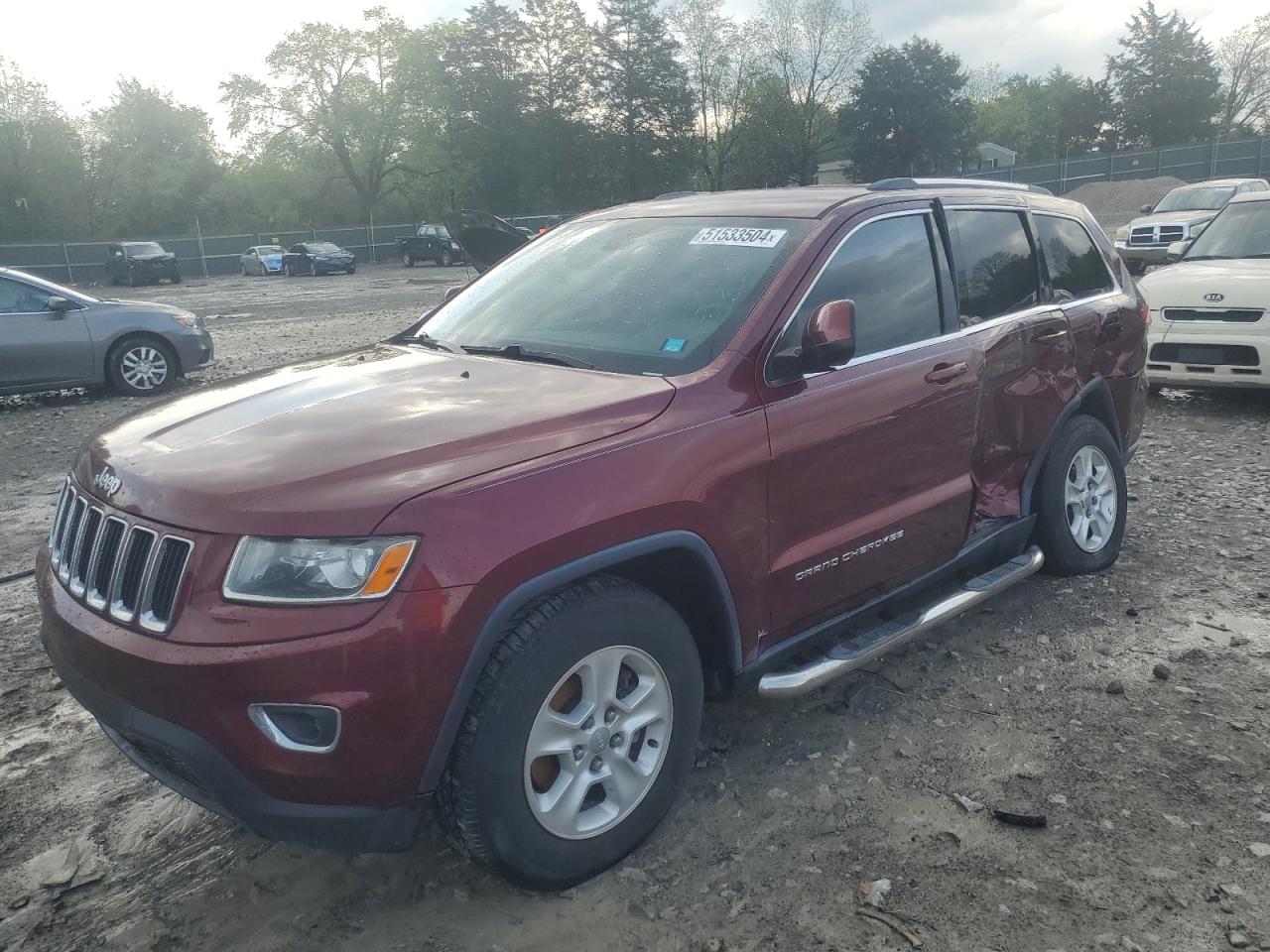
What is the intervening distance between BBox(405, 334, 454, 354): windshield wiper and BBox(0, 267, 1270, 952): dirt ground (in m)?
1.68

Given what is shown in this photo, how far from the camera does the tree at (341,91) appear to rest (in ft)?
197

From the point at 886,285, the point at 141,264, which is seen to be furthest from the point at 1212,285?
the point at 141,264

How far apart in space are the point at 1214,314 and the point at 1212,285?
0.85ft

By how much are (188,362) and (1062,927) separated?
10.9m

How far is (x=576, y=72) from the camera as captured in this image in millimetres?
64375

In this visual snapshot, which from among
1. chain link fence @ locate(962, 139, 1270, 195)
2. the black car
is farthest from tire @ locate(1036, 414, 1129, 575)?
chain link fence @ locate(962, 139, 1270, 195)

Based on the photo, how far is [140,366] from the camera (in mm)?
10984

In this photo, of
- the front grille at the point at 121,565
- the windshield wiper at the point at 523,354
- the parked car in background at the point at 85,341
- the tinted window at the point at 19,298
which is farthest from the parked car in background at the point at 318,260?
the front grille at the point at 121,565

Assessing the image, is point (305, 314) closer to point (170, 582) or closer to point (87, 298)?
point (87, 298)

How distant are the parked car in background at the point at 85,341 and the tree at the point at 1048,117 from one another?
61111mm

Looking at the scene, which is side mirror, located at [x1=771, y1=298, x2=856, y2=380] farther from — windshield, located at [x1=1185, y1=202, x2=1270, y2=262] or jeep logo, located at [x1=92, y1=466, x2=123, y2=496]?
windshield, located at [x1=1185, y1=202, x2=1270, y2=262]

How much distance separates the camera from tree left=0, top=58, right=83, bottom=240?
57.1 metres

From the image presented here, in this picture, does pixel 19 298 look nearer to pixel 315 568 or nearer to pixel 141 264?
pixel 315 568

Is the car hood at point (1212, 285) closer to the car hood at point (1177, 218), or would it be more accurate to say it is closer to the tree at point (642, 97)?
the car hood at point (1177, 218)
